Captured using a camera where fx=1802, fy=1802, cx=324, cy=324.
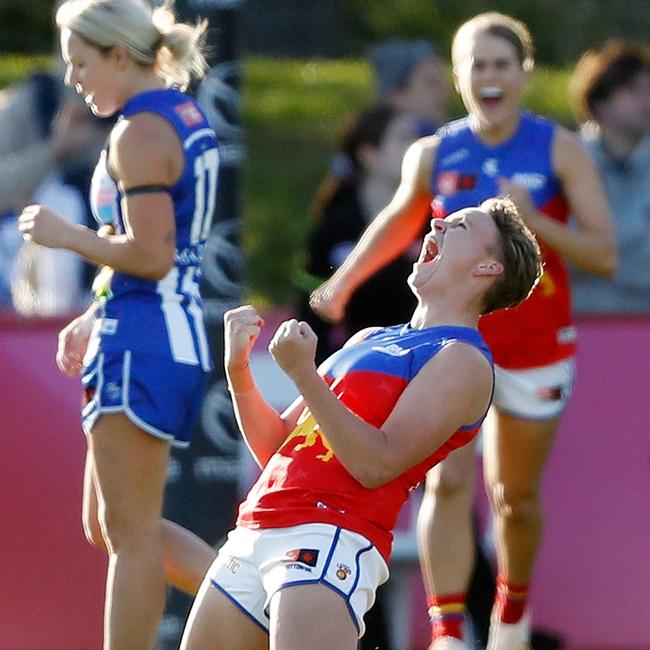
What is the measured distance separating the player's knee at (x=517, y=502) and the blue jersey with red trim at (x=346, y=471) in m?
1.96

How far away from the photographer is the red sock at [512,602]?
5.84m

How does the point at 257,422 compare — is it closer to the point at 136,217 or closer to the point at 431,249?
the point at 431,249

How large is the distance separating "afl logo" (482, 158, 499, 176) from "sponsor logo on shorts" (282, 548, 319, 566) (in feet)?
7.52

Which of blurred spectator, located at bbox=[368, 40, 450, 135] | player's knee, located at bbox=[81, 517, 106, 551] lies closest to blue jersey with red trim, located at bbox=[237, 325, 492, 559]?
player's knee, located at bbox=[81, 517, 106, 551]

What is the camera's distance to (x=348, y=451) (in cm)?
365

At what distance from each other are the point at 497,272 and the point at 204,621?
99 centimetres

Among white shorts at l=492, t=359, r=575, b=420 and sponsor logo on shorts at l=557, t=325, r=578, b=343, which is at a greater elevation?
sponsor logo on shorts at l=557, t=325, r=578, b=343

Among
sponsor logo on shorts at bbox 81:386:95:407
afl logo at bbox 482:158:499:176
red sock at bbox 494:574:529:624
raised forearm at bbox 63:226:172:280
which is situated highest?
afl logo at bbox 482:158:499:176

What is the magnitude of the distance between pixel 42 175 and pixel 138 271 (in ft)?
11.0

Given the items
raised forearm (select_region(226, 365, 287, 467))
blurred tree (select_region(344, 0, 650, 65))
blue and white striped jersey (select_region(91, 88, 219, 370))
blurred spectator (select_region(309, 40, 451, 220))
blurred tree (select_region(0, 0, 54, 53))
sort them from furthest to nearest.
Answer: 1. blurred tree (select_region(0, 0, 54, 53))
2. blurred tree (select_region(344, 0, 650, 65))
3. blurred spectator (select_region(309, 40, 451, 220))
4. blue and white striped jersey (select_region(91, 88, 219, 370))
5. raised forearm (select_region(226, 365, 287, 467))

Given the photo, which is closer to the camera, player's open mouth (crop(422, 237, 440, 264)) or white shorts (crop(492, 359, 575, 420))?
player's open mouth (crop(422, 237, 440, 264))

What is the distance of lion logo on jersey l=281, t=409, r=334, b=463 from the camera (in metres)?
3.80

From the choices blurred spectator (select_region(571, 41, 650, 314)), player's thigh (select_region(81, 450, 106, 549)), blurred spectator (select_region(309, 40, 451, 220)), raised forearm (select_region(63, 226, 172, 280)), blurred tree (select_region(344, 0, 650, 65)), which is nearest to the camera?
raised forearm (select_region(63, 226, 172, 280))

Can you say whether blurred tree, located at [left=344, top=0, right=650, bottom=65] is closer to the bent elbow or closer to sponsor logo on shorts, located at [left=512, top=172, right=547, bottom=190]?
sponsor logo on shorts, located at [left=512, top=172, right=547, bottom=190]
